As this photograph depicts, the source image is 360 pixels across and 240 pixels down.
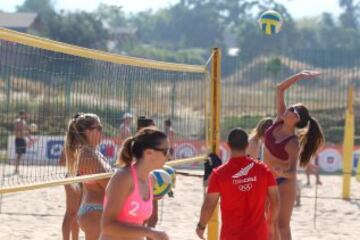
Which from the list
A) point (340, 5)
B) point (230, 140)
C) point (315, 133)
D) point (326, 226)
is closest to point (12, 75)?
point (230, 140)

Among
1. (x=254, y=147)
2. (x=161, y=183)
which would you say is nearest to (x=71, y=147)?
(x=161, y=183)

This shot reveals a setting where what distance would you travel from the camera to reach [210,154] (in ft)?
29.1

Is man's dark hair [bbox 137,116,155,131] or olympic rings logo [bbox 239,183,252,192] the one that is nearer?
olympic rings logo [bbox 239,183,252,192]

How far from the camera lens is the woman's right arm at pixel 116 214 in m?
4.48

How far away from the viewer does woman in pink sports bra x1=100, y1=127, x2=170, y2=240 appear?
4.49 m

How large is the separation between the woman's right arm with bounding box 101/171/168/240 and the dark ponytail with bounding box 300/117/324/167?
3674 millimetres

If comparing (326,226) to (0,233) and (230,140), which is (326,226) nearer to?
(0,233)

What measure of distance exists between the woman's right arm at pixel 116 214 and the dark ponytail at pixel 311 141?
3674 millimetres

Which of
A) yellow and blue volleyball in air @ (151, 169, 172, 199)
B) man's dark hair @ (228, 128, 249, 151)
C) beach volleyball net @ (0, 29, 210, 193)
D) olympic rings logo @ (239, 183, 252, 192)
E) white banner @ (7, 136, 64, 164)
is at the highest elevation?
beach volleyball net @ (0, 29, 210, 193)

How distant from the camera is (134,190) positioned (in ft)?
15.0

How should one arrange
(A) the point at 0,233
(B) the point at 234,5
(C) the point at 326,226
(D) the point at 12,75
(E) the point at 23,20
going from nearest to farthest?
(D) the point at 12,75 → (A) the point at 0,233 → (C) the point at 326,226 → (E) the point at 23,20 → (B) the point at 234,5

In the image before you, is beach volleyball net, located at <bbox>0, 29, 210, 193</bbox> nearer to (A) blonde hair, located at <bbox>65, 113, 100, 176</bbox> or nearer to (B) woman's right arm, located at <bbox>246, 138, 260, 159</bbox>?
(A) blonde hair, located at <bbox>65, 113, 100, 176</bbox>

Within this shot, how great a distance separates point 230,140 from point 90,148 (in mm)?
1388

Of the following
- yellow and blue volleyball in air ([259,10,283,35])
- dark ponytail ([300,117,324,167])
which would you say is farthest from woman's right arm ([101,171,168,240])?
yellow and blue volleyball in air ([259,10,283,35])
